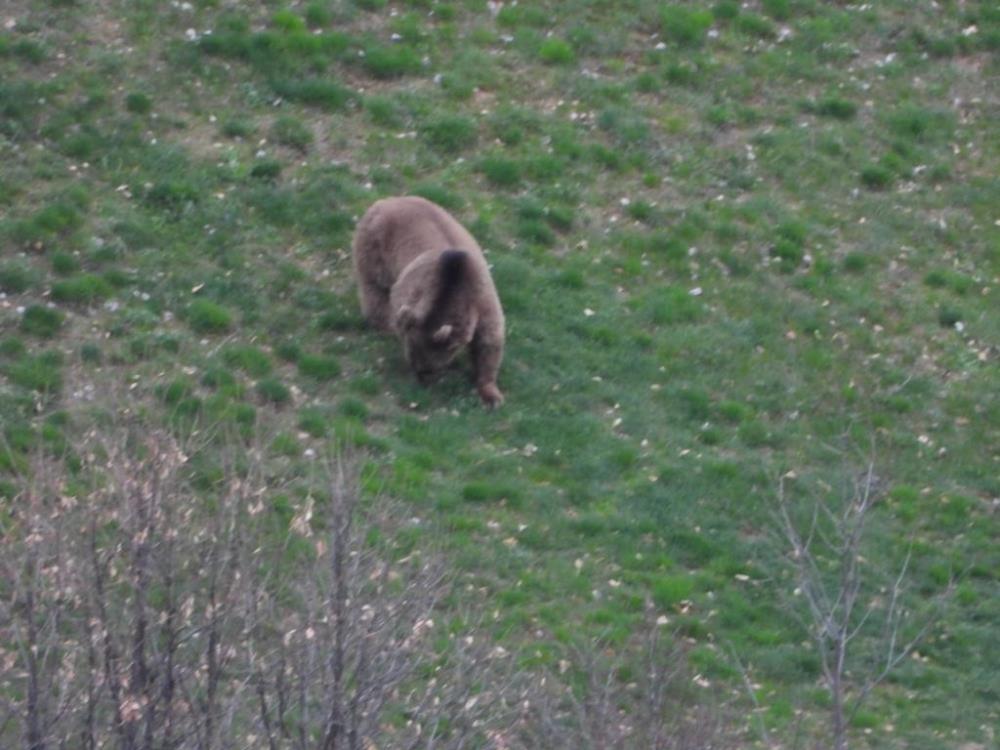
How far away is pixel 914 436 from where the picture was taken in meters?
13.9

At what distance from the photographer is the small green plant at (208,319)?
1343 centimetres

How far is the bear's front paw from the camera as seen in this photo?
1323 cm

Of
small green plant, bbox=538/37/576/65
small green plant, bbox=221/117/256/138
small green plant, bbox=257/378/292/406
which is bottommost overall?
small green plant, bbox=257/378/292/406

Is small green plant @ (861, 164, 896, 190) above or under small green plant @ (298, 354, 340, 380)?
above

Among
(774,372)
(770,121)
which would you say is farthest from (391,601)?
(770,121)

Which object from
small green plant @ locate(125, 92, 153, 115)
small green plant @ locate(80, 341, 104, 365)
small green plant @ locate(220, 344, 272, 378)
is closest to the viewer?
small green plant @ locate(80, 341, 104, 365)

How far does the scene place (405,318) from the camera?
1307 cm

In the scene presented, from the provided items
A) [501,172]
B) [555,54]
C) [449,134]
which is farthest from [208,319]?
[555,54]

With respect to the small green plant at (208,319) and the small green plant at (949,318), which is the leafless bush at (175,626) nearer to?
the small green plant at (208,319)

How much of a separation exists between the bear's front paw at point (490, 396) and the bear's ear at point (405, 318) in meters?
0.80

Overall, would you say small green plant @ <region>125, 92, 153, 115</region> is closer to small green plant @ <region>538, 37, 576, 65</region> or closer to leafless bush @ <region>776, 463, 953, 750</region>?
small green plant @ <region>538, 37, 576, 65</region>

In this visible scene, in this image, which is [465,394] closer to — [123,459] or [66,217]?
[66,217]

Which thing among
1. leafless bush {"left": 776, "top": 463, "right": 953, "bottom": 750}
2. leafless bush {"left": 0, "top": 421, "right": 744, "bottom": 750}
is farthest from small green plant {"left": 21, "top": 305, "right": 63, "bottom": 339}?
leafless bush {"left": 776, "top": 463, "right": 953, "bottom": 750}

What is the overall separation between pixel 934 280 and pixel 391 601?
970 cm
